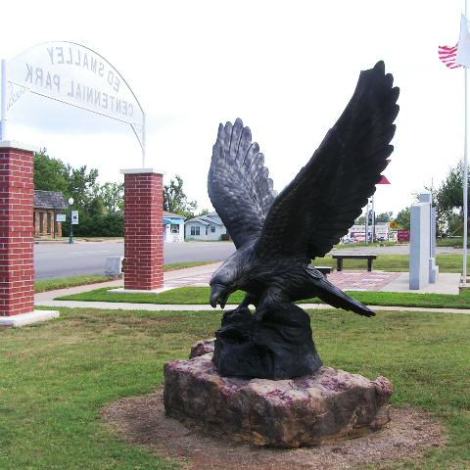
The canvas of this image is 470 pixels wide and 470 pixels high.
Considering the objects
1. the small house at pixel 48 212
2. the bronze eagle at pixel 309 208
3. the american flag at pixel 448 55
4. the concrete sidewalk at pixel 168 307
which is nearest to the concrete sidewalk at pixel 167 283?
the concrete sidewalk at pixel 168 307

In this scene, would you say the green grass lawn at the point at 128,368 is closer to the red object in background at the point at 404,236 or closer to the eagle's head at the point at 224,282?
the eagle's head at the point at 224,282

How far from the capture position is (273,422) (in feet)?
13.7

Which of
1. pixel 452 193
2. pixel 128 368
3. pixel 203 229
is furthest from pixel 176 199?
pixel 128 368

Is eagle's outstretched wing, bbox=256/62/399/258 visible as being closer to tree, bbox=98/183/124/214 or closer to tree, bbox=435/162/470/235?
tree, bbox=435/162/470/235

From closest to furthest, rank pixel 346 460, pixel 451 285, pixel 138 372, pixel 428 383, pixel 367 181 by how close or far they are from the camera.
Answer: pixel 346 460 → pixel 367 181 → pixel 428 383 → pixel 138 372 → pixel 451 285

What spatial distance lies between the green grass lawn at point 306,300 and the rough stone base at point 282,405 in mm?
6510

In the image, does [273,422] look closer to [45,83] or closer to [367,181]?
[367,181]

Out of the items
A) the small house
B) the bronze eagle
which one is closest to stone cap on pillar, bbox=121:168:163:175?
the bronze eagle

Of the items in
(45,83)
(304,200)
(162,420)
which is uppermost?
(45,83)

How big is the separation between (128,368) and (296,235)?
2.84 metres

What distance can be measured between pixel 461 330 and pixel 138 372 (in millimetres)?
4593

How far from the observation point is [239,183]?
559cm

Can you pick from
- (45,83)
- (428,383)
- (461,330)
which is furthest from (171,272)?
(428,383)

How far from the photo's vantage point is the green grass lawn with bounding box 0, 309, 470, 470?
4.21 metres
